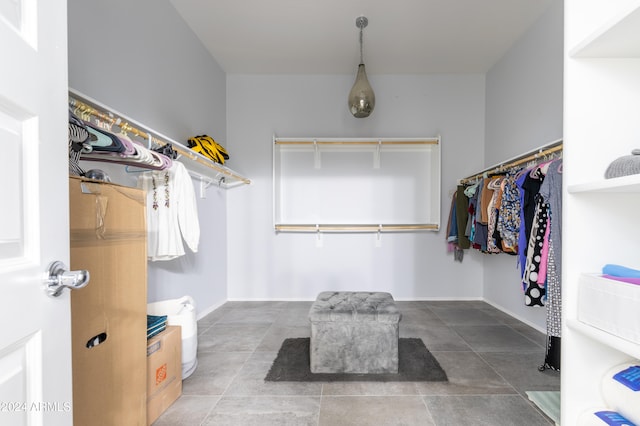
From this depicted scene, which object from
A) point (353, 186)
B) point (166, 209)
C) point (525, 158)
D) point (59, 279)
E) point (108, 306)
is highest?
point (525, 158)

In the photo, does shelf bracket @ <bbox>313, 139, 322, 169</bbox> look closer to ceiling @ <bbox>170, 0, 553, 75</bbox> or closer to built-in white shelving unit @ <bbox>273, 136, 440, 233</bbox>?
built-in white shelving unit @ <bbox>273, 136, 440, 233</bbox>

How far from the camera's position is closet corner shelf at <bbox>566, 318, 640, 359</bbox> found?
25.8 inches

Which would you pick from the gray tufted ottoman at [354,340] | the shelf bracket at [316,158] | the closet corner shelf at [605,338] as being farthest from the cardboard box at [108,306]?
the shelf bracket at [316,158]

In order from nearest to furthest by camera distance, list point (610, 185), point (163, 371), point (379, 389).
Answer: point (610, 185) → point (163, 371) → point (379, 389)

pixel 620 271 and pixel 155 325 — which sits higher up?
pixel 620 271

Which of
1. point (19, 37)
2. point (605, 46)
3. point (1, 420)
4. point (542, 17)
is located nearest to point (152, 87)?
point (19, 37)

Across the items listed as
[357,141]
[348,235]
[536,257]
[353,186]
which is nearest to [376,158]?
[357,141]

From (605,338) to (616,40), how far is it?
0.78m

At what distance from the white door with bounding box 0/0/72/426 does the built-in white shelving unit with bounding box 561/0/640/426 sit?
1.31 meters

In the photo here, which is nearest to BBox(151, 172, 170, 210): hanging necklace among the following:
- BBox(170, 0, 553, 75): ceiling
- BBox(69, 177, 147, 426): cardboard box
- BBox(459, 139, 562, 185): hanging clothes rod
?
BBox(69, 177, 147, 426): cardboard box

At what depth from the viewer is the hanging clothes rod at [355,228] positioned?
11.3 feet

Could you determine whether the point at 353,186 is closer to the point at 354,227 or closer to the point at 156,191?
the point at 354,227

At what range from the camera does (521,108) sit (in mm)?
2865

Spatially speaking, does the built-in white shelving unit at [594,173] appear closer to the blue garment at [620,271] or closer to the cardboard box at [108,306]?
the blue garment at [620,271]
